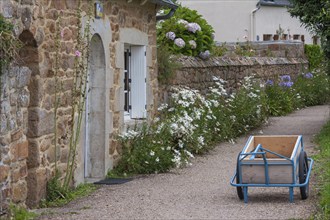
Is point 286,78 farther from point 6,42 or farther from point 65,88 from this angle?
point 6,42

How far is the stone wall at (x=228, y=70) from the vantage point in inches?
642

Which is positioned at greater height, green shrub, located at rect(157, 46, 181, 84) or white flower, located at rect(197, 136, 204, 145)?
green shrub, located at rect(157, 46, 181, 84)

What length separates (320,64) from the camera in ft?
91.9

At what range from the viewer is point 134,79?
45.5 feet

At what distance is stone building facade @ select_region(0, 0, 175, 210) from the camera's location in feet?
28.8

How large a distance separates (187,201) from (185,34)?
25.4ft

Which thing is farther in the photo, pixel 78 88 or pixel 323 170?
A: pixel 323 170

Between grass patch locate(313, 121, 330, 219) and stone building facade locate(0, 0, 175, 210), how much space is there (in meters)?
2.95

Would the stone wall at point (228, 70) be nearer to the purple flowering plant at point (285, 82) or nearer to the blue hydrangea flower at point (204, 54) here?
the blue hydrangea flower at point (204, 54)

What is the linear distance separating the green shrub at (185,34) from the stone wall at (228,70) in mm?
250

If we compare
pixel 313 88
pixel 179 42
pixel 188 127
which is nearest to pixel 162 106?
pixel 188 127

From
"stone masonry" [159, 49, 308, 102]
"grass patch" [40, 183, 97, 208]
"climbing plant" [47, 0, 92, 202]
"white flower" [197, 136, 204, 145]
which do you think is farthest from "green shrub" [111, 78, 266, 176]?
"climbing plant" [47, 0, 92, 202]

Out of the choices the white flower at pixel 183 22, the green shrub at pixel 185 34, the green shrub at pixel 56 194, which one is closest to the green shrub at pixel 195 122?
the green shrub at pixel 185 34

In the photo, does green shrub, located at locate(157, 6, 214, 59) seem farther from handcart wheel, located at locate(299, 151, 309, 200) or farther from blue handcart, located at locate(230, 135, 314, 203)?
blue handcart, located at locate(230, 135, 314, 203)
